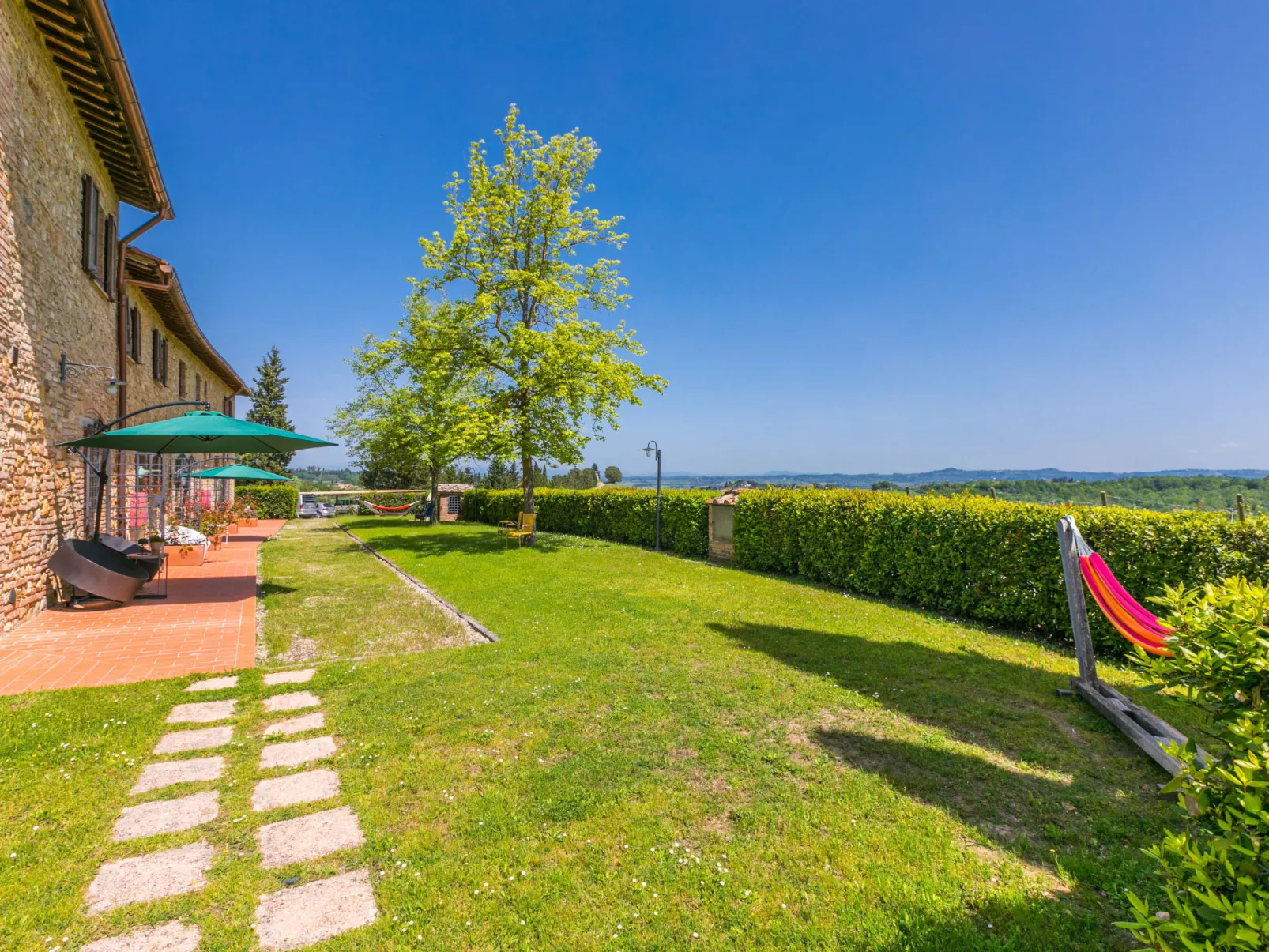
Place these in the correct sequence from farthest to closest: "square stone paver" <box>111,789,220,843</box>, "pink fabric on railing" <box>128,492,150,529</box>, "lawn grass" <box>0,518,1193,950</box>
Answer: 1. "pink fabric on railing" <box>128,492,150,529</box>
2. "square stone paver" <box>111,789,220,843</box>
3. "lawn grass" <box>0,518,1193,950</box>

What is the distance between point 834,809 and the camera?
2928 mm

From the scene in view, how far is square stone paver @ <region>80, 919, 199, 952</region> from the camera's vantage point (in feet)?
6.65

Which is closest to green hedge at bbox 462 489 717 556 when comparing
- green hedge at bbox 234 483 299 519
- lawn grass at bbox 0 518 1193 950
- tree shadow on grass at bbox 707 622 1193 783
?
tree shadow on grass at bbox 707 622 1193 783

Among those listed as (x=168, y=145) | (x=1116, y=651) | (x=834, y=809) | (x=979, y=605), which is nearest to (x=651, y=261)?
(x=168, y=145)

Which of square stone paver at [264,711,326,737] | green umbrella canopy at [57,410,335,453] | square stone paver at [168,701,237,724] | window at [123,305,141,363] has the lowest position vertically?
square stone paver at [264,711,326,737]

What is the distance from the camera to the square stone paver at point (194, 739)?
11.9ft

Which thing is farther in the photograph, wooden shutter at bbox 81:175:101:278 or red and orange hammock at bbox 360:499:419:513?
red and orange hammock at bbox 360:499:419:513

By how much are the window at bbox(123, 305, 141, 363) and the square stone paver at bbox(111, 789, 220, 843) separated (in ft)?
33.5

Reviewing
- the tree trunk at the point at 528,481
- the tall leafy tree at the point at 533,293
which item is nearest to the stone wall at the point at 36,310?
the tall leafy tree at the point at 533,293

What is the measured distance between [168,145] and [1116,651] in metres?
16.1

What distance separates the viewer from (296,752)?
359 cm

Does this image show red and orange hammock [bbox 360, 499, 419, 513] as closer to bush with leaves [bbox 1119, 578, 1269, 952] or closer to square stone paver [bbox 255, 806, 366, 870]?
square stone paver [bbox 255, 806, 366, 870]

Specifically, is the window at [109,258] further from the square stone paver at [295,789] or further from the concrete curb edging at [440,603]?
the square stone paver at [295,789]

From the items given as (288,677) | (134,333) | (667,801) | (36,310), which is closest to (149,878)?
(667,801)
